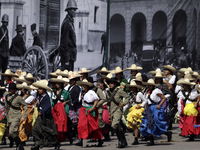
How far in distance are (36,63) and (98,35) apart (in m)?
3.38

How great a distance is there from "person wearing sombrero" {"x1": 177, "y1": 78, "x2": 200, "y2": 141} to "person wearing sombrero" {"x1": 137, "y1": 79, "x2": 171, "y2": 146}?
798 millimetres

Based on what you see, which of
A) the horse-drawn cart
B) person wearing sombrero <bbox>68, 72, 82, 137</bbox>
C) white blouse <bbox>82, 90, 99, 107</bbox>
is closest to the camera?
white blouse <bbox>82, 90, 99, 107</bbox>

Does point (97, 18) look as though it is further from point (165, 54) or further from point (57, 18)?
point (165, 54)

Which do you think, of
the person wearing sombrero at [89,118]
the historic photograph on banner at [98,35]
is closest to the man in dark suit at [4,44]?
the historic photograph on banner at [98,35]

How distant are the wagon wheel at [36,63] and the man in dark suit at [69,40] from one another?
916 mm

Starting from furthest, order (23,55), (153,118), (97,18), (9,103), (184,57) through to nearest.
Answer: (23,55) → (97,18) → (184,57) → (153,118) → (9,103)

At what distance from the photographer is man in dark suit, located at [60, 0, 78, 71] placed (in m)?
22.6

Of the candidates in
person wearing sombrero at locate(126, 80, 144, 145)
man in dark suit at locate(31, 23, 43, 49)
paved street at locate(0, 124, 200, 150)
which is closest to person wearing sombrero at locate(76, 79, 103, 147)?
paved street at locate(0, 124, 200, 150)

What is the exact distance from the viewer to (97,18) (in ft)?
73.0

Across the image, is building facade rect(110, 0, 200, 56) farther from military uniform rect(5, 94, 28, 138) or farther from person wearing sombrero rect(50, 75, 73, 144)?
military uniform rect(5, 94, 28, 138)

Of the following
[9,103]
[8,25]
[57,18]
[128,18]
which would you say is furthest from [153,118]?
[8,25]

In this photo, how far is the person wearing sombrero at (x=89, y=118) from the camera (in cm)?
1196

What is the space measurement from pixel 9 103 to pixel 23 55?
41.3 ft

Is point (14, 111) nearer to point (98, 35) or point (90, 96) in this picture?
point (90, 96)
